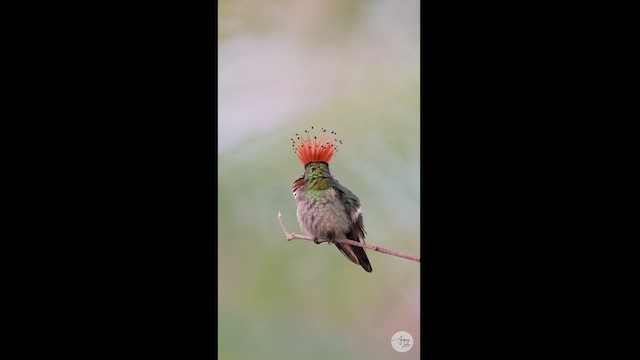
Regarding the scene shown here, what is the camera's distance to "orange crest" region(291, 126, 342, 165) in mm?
2615

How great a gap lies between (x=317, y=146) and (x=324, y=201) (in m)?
0.24

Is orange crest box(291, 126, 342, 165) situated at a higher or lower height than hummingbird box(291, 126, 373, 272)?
higher

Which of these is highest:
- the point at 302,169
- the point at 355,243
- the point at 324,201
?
the point at 302,169

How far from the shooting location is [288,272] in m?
2.57

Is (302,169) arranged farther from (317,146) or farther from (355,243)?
(355,243)

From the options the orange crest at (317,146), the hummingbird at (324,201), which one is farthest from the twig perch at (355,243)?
the orange crest at (317,146)

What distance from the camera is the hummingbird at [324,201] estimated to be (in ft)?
8.50

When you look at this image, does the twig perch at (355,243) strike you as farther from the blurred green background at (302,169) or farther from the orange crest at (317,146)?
the orange crest at (317,146)

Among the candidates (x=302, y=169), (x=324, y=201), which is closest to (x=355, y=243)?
(x=324, y=201)

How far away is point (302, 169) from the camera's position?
2.63 meters

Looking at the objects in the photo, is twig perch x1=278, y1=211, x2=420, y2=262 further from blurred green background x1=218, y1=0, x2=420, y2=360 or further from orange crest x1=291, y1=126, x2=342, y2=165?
orange crest x1=291, y1=126, x2=342, y2=165

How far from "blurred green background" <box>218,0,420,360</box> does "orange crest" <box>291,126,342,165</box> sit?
3 cm

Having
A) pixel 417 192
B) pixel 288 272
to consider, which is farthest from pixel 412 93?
pixel 288 272

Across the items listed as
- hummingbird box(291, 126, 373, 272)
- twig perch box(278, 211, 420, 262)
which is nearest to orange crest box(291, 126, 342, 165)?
hummingbird box(291, 126, 373, 272)
